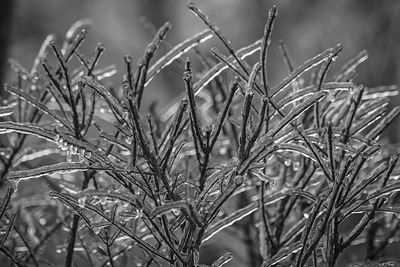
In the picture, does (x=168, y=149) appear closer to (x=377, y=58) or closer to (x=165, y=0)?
(x=377, y=58)

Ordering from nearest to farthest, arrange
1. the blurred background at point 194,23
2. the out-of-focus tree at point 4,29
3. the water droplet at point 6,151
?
the water droplet at point 6,151 < the out-of-focus tree at point 4,29 < the blurred background at point 194,23

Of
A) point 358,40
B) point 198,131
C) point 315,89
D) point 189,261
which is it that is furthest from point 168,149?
point 358,40

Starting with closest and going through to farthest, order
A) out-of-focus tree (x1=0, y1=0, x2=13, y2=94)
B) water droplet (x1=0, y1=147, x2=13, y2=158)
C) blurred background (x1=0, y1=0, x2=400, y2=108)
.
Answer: water droplet (x1=0, y1=147, x2=13, y2=158)
out-of-focus tree (x1=0, y1=0, x2=13, y2=94)
blurred background (x1=0, y1=0, x2=400, y2=108)

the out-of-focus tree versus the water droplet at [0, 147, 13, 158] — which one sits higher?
the out-of-focus tree

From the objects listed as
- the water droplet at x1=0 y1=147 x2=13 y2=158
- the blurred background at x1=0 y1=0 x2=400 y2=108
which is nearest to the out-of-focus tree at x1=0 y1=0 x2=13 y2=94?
the water droplet at x1=0 y1=147 x2=13 y2=158

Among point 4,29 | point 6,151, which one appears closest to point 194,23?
point 4,29

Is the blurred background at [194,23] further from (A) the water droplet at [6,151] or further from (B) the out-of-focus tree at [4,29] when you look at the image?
(A) the water droplet at [6,151]

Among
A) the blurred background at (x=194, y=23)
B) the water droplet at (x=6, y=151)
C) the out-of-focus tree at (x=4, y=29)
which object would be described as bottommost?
the water droplet at (x=6, y=151)

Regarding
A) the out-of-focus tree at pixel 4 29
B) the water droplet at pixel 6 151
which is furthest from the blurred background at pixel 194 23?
the water droplet at pixel 6 151

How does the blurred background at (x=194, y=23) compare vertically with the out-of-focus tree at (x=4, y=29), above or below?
above

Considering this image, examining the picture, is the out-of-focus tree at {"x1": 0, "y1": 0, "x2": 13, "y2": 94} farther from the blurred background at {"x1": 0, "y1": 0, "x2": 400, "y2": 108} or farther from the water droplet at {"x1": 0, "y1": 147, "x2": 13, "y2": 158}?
the blurred background at {"x1": 0, "y1": 0, "x2": 400, "y2": 108}

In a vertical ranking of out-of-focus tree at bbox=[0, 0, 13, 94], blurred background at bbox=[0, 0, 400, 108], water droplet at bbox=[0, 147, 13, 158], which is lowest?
water droplet at bbox=[0, 147, 13, 158]
